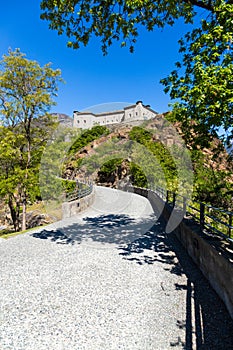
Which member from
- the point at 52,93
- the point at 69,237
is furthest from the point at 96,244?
the point at 52,93

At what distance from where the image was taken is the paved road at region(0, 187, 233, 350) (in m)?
3.24

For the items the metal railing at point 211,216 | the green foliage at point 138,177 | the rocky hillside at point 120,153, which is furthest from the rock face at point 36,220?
the rocky hillside at point 120,153

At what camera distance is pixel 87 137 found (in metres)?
68.6

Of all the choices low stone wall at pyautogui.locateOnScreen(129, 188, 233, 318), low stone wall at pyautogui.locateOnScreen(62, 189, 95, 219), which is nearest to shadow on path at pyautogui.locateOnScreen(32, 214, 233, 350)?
low stone wall at pyautogui.locateOnScreen(129, 188, 233, 318)

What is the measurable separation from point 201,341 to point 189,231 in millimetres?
3694

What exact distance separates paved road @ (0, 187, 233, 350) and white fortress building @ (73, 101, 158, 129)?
7492cm

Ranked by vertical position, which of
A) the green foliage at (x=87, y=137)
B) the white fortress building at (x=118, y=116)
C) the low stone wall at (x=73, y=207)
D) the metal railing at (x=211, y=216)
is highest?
the white fortress building at (x=118, y=116)

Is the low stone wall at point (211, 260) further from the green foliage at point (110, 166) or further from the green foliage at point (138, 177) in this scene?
the green foliage at point (110, 166)

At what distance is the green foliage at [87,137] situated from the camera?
65.6 m

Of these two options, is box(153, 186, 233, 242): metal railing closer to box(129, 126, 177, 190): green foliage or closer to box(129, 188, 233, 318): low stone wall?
box(129, 188, 233, 318): low stone wall

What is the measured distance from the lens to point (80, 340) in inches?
126

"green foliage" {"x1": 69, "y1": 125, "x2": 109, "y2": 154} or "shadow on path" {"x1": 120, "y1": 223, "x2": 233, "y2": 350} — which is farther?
"green foliage" {"x1": 69, "y1": 125, "x2": 109, "y2": 154}

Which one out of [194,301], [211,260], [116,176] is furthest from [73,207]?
[116,176]

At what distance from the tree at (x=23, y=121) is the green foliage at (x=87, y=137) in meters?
46.7
